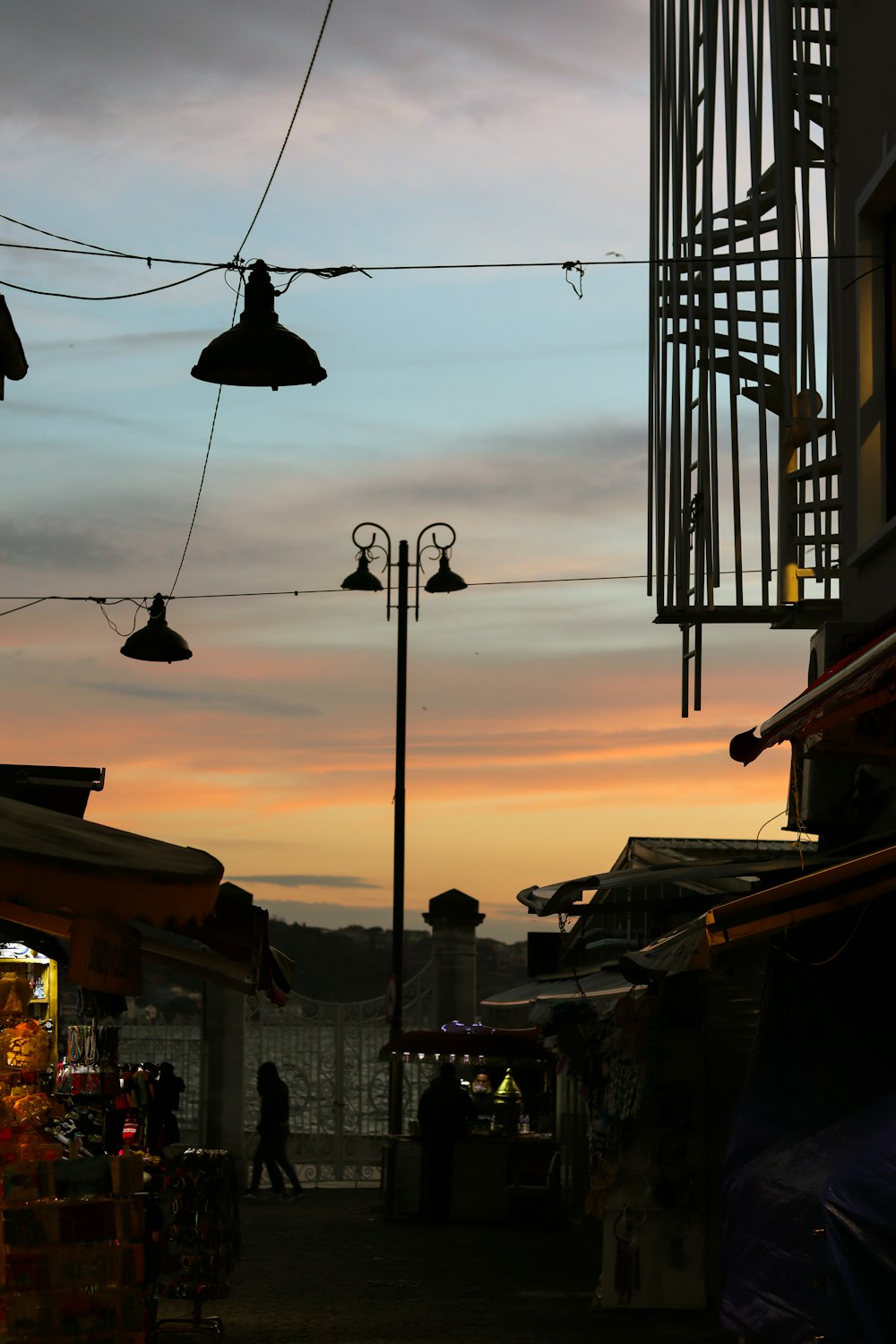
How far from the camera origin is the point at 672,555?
1498 cm

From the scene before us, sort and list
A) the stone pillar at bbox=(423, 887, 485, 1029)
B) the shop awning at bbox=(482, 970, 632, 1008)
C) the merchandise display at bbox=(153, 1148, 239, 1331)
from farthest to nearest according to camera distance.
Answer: the stone pillar at bbox=(423, 887, 485, 1029) → the shop awning at bbox=(482, 970, 632, 1008) → the merchandise display at bbox=(153, 1148, 239, 1331)

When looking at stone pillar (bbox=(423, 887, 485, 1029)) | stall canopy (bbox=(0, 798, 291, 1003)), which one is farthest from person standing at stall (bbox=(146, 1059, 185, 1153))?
stone pillar (bbox=(423, 887, 485, 1029))

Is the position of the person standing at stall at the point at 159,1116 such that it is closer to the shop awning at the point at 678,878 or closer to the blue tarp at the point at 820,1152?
the shop awning at the point at 678,878

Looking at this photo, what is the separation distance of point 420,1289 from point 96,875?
846 cm

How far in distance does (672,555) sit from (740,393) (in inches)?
57.4

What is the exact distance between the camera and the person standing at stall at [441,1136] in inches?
770

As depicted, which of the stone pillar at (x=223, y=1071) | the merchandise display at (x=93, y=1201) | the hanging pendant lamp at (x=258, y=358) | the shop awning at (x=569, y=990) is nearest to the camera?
the merchandise display at (x=93, y=1201)

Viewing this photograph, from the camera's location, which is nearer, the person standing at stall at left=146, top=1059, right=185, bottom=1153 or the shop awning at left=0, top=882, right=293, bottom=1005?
the shop awning at left=0, top=882, right=293, bottom=1005

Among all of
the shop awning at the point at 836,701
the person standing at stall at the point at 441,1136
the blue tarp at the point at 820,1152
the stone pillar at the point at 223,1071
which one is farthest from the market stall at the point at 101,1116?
the stone pillar at the point at 223,1071

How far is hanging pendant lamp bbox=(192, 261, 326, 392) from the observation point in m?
9.67

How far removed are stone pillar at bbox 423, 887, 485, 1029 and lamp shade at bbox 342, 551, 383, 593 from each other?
4726mm

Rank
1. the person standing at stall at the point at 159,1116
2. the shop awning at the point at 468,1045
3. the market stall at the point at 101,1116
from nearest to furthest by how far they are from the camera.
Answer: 1. the market stall at the point at 101,1116
2. the person standing at stall at the point at 159,1116
3. the shop awning at the point at 468,1045

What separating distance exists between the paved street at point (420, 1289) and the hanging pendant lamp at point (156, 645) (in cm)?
541

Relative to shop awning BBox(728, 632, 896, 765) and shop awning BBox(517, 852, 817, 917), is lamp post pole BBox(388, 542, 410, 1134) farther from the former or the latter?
shop awning BBox(728, 632, 896, 765)
